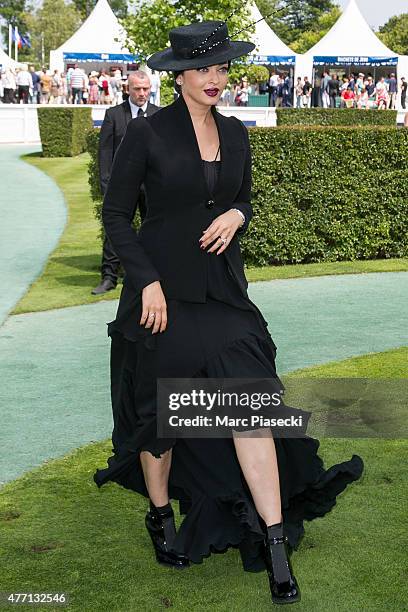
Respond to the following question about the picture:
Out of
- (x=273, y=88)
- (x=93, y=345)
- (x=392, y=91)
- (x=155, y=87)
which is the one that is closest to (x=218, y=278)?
(x=93, y=345)

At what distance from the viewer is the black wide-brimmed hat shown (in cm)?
371

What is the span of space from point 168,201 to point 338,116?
25.9 m

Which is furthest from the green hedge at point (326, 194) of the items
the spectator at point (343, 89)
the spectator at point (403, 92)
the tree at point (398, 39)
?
the tree at point (398, 39)

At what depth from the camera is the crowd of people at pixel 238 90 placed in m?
38.0

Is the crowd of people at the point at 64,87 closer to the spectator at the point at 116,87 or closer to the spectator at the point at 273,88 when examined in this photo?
the spectator at the point at 116,87

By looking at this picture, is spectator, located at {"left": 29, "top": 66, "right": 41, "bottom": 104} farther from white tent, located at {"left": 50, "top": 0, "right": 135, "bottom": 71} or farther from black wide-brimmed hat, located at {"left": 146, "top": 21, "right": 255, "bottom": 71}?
black wide-brimmed hat, located at {"left": 146, "top": 21, "right": 255, "bottom": 71}

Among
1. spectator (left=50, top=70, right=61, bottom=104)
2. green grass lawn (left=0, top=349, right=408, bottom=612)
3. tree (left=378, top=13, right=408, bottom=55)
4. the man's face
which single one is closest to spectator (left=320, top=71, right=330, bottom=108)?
spectator (left=50, top=70, right=61, bottom=104)

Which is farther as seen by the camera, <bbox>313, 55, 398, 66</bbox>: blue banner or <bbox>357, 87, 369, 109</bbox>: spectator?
<bbox>313, 55, 398, 66</bbox>: blue banner

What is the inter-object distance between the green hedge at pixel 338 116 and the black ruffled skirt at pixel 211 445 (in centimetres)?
2563

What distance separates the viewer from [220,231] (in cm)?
376

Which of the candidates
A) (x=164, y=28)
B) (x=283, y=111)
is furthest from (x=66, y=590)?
(x=283, y=111)

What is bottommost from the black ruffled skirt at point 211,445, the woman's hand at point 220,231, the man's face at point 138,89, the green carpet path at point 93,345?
the green carpet path at point 93,345

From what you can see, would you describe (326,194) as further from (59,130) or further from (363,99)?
(363,99)

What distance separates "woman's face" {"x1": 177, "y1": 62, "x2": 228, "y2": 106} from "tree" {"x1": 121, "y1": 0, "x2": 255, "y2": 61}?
1483cm
